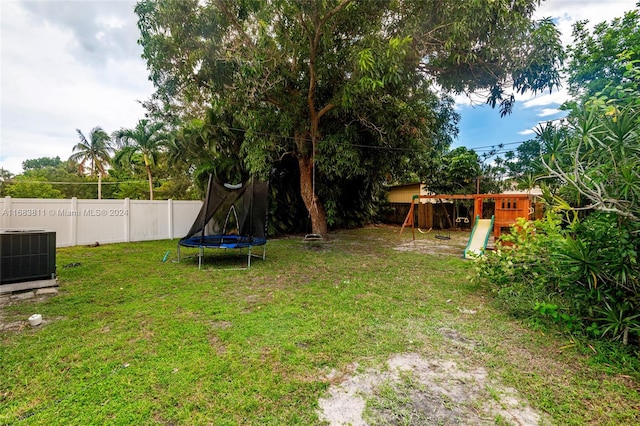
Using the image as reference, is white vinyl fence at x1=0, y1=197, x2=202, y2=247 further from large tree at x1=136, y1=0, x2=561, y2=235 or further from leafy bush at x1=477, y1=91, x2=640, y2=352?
leafy bush at x1=477, y1=91, x2=640, y2=352

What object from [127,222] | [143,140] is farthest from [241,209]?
[143,140]

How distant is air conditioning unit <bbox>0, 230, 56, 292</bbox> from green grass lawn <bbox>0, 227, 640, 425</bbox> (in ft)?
1.20

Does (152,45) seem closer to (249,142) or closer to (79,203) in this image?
(249,142)

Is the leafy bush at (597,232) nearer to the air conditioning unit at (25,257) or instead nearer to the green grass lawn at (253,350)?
the green grass lawn at (253,350)

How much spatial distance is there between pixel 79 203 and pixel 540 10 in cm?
1187

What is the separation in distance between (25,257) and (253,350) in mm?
3666

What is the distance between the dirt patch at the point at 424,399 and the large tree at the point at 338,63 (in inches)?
180

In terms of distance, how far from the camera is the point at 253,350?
243 cm

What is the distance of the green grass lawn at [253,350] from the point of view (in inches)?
68.9

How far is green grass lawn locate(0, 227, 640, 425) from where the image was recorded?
68.9 inches

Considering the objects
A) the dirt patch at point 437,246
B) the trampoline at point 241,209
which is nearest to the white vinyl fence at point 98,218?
the trampoline at point 241,209

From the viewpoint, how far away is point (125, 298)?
3734 mm

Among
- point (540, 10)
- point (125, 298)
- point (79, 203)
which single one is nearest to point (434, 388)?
point (125, 298)

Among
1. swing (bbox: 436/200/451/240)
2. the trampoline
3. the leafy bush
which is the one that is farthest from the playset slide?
the trampoline
